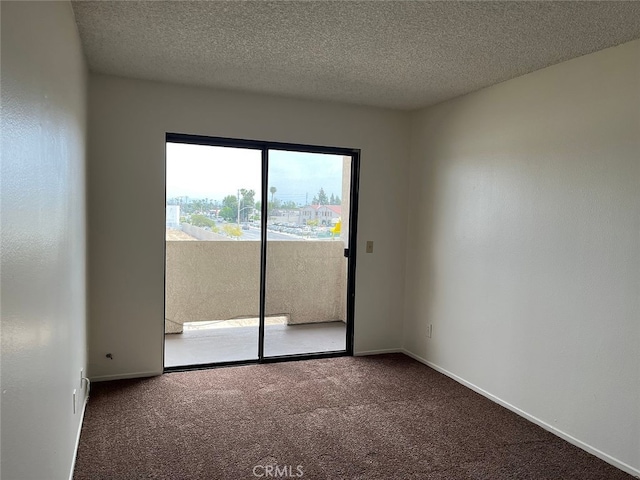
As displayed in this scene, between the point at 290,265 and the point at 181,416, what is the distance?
5.50ft

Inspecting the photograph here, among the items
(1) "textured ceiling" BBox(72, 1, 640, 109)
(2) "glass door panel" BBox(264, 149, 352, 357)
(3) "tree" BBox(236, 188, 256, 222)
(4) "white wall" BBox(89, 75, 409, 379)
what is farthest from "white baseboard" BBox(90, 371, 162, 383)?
(1) "textured ceiling" BBox(72, 1, 640, 109)

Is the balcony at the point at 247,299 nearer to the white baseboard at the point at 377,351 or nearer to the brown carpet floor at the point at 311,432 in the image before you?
the white baseboard at the point at 377,351

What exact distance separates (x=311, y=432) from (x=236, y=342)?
156 centimetres

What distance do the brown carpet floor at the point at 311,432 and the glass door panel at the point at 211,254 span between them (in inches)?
14.3

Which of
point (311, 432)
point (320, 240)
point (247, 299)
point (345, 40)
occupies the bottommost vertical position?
point (311, 432)

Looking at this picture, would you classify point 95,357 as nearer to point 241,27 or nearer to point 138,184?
point 138,184

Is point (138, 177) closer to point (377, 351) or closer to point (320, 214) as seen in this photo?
point (320, 214)

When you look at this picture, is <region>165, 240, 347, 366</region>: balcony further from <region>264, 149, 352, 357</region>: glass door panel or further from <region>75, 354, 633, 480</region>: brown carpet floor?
<region>75, 354, 633, 480</region>: brown carpet floor

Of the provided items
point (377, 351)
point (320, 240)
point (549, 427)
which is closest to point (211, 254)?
point (320, 240)

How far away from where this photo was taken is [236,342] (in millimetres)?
4371

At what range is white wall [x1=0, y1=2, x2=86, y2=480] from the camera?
1157mm

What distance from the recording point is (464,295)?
157 inches

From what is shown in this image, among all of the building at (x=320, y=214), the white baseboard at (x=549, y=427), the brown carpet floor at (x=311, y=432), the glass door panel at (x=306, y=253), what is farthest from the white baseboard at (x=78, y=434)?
the white baseboard at (x=549, y=427)

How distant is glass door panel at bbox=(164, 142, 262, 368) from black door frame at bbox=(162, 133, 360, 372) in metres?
0.04
